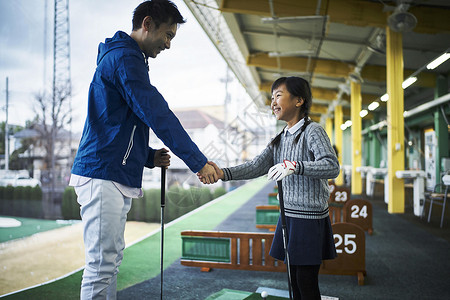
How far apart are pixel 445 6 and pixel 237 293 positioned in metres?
6.54

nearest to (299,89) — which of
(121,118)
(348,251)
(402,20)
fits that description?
(121,118)

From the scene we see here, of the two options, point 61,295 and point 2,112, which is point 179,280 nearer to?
point 61,295

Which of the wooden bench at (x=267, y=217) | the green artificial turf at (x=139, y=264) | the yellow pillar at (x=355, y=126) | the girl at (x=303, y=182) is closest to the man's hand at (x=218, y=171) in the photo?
the girl at (x=303, y=182)

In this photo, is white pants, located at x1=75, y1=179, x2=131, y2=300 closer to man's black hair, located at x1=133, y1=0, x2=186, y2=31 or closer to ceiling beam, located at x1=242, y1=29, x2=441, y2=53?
man's black hair, located at x1=133, y1=0, x2=186, y2=31

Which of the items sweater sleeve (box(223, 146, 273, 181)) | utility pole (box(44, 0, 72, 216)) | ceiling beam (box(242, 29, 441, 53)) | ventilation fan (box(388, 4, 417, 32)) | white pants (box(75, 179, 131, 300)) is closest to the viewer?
white pants (box(75, 179, 131, 300))

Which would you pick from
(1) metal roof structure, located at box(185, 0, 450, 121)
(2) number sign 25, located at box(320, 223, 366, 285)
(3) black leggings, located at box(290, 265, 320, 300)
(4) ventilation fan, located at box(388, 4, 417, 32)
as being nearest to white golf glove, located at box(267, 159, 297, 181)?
(3) black leggings, located at box(290, 265, 320, 300)

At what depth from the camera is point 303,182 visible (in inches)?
57.6

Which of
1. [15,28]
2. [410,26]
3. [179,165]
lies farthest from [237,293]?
[410,26]

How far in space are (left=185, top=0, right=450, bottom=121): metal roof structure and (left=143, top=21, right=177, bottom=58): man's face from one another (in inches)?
145

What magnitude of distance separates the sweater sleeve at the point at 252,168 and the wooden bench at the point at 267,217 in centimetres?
339

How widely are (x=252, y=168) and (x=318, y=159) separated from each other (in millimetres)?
372

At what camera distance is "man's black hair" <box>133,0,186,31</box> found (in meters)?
1.35

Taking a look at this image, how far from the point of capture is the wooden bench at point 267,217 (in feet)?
16.3

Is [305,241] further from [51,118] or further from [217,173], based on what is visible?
[51,118]
